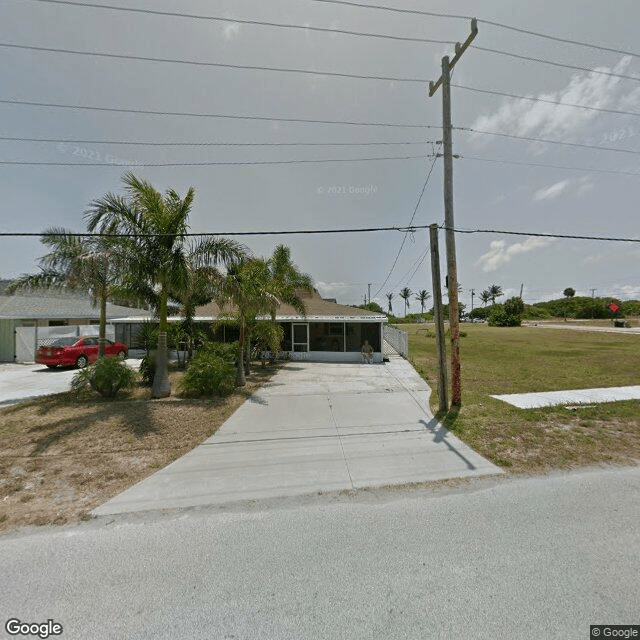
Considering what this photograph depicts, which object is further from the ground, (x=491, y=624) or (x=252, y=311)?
(x=252, y=311)

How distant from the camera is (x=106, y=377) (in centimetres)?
852

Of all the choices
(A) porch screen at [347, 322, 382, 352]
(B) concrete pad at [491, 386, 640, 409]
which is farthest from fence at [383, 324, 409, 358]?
(B) concrete pad at [491, 386, 640, 409]

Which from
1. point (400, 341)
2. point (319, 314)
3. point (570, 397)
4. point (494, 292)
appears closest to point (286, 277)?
point (319, 314)

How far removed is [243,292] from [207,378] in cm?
279

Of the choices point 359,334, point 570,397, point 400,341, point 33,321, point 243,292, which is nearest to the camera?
point 570,397

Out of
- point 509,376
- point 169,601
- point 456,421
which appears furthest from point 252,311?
point 509,376

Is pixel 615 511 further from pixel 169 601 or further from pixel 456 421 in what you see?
pixel 169 601

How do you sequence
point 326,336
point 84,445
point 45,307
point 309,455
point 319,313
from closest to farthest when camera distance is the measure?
point 309,455 → point 84,445 → point 326,336 → point 319,313 → point 45,307

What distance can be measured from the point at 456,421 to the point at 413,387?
3330mm

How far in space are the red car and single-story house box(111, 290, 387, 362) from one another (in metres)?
2.66

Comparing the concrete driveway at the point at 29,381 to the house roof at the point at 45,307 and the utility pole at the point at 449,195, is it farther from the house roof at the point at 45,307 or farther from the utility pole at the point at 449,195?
the utility pole at the point at 449,195

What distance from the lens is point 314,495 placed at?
3809 mm

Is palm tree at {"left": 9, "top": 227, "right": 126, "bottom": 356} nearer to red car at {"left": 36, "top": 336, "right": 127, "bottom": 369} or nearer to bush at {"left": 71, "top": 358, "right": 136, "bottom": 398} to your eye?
bush at {"left": 71, "top": 358, "right": 136, "bottom": 398}

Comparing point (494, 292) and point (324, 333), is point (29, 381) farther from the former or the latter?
point (494, 292)
